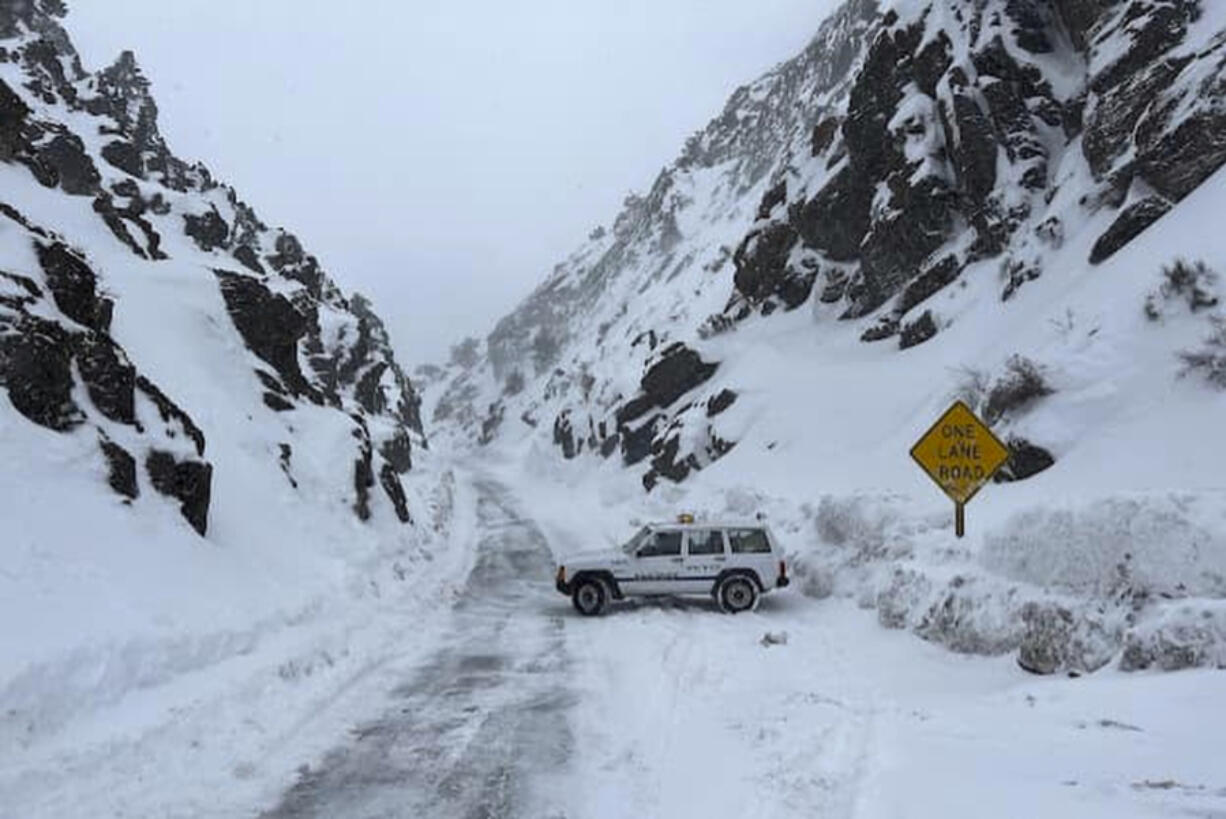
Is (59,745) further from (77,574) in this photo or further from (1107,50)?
(1107,50)

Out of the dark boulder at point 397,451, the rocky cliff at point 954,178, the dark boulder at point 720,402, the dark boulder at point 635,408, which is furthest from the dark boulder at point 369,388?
the dark boulder at point 720,402

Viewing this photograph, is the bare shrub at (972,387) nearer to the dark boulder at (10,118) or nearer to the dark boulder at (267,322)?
the dark boulder at (267,322)

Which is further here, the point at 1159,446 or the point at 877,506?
the point at 877,506

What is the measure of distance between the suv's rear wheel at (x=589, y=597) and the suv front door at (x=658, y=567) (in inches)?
18.4

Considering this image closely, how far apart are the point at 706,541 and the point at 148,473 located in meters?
9.40

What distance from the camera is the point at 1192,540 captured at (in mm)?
9008

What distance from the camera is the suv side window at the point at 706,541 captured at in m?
17.5

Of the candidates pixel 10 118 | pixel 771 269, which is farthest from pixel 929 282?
pixel 10 118

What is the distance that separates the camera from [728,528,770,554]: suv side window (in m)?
17.3

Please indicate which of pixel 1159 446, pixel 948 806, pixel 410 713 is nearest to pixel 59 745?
pixel 410 713

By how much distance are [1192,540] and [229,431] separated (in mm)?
18614

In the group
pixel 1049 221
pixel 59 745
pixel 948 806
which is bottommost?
pixel 948 806

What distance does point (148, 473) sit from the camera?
1438cm

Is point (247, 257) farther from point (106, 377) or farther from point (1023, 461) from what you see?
point (1023, 461)
